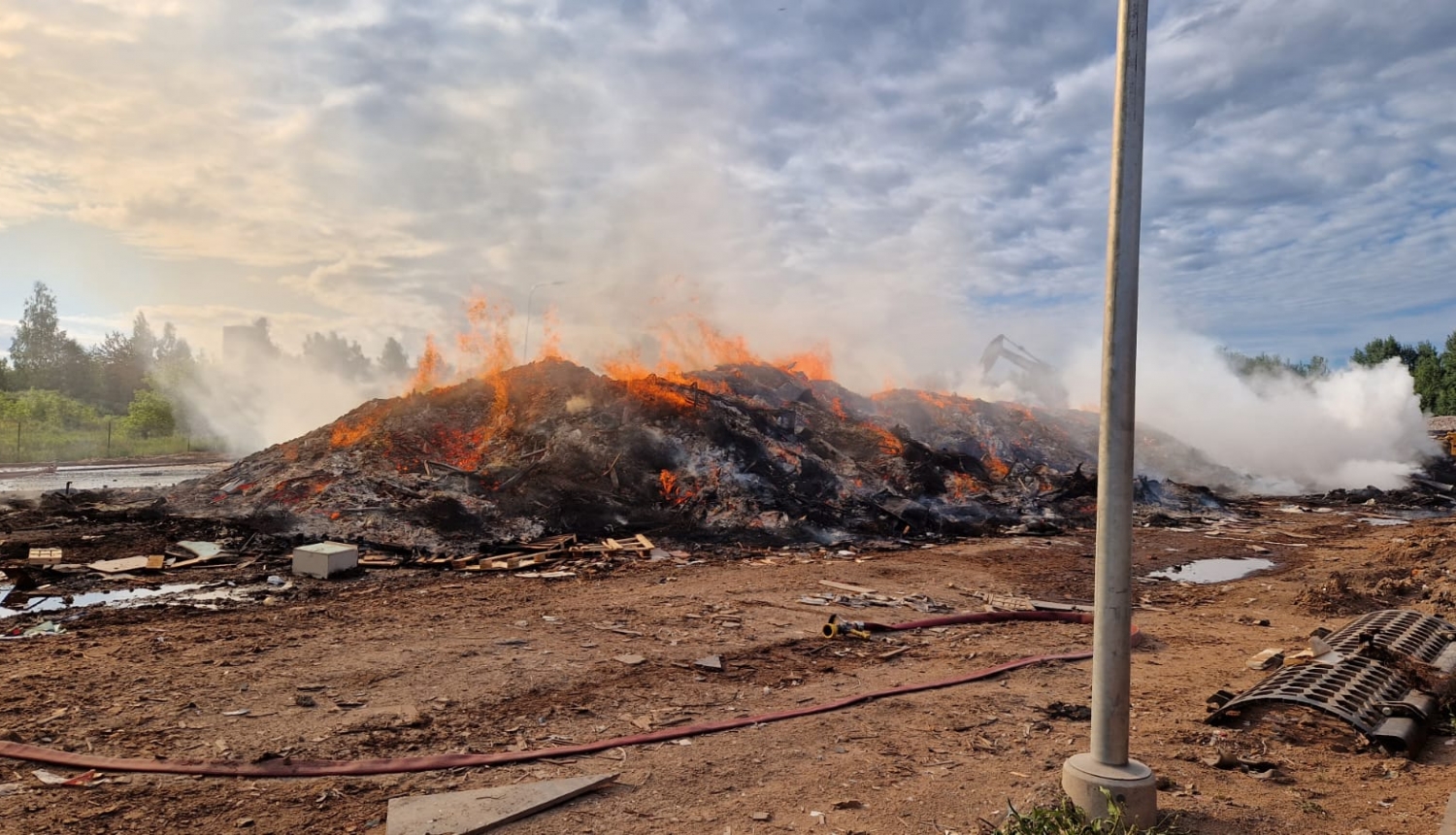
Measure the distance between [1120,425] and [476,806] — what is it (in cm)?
414

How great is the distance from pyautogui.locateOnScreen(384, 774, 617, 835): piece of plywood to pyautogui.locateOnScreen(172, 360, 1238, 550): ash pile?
11265 mm

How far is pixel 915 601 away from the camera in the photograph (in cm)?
1138

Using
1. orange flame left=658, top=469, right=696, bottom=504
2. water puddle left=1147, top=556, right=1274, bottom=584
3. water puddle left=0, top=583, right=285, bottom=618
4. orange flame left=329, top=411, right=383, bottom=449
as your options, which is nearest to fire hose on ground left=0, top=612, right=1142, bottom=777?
water puddle left=0, top=583, right=285, bottom=618

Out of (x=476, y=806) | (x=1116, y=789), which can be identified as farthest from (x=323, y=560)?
(x=1116, y=789)

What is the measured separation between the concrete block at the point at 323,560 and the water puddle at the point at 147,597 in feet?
1.94

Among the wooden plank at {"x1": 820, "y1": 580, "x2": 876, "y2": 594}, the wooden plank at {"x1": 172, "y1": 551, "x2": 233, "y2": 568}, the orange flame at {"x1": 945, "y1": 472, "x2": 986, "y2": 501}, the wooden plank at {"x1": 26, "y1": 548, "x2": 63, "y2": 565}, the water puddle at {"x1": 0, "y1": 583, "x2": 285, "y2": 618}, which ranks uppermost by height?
the orange flame at {"x1": 945, "y1": 472, "x2": 986, "y2": 501}

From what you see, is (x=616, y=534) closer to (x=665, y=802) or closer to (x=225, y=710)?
(x=225, y=710)

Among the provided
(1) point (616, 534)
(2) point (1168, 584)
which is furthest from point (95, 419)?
(2) point (1168, 584)

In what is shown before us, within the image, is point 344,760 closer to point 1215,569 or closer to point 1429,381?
point 1215,569

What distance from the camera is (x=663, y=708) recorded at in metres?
6.63

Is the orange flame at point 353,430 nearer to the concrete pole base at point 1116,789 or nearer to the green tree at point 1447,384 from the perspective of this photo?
the concrete pole base at point 1116,789

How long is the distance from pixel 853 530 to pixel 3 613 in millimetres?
14604

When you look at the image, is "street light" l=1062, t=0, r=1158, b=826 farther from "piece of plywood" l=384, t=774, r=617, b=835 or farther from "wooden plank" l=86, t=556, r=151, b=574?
"wooden plank" l=86, t=556, r=151, b=574

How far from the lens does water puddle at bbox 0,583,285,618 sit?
10.3 metres
